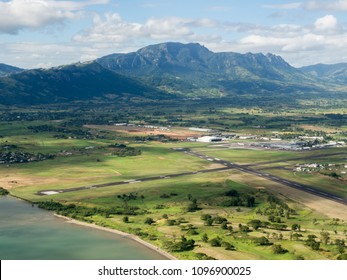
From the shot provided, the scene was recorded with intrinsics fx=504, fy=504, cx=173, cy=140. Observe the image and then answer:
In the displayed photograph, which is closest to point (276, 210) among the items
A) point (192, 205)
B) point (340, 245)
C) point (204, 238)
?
point (192, 205)

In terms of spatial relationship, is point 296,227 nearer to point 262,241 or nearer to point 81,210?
point 262,241

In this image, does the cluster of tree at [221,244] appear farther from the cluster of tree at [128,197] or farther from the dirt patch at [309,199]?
the cluster of tree at [128,197]

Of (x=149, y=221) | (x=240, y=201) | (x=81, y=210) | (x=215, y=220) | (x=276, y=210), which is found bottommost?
(x=276, y=210)

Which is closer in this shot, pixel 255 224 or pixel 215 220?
pixel 255 224

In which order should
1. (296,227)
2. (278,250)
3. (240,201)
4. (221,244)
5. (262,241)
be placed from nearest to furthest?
1. (278,250)
2. (262,241)
3. (221,244)
4. (296,227)
5. (240,201)

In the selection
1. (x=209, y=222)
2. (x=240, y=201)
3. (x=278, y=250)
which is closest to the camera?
(x=278, y=250)

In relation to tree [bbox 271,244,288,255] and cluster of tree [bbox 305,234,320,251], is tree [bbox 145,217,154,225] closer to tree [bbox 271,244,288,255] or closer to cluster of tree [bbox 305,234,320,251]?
tree [bbox 271,244,288,255]

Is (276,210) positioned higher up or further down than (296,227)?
further down

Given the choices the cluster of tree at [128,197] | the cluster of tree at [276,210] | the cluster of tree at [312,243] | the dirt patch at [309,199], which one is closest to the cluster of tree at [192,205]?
the cluster of tree at [128,197]
